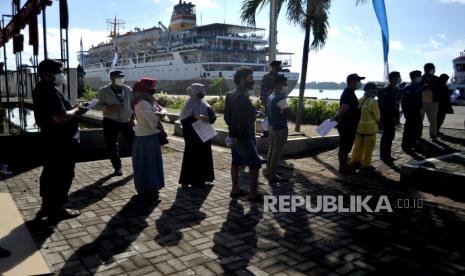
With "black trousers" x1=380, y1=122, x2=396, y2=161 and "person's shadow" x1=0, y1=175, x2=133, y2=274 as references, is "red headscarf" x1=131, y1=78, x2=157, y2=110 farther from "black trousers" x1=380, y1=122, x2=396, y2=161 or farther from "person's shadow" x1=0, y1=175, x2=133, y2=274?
"black trousers" x1=380, y1=122, x2=396, y2=161

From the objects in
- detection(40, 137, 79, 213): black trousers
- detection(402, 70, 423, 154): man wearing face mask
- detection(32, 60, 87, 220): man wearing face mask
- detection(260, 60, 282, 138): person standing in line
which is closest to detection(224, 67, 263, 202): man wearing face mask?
detection(260, 60, 282, 138): person standing in line

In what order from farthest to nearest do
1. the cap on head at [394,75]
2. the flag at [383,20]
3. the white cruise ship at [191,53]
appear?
the white cruise ship at [191,53], the flag at [383,20], the cap on head at [394,75]

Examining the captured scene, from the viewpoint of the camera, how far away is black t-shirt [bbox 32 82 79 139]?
380 centimetres

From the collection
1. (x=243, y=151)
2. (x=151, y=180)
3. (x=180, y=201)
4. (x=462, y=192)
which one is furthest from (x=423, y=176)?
(x=151, y=180)

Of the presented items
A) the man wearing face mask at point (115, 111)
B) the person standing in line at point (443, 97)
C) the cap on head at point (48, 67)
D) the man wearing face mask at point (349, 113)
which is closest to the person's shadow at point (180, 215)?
the man wearing face mask at point (115, 111)

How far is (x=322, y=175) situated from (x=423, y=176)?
1428 mm

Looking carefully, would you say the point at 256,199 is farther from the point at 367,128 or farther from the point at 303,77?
the point at 303,77

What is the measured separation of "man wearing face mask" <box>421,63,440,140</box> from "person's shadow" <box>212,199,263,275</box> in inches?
225

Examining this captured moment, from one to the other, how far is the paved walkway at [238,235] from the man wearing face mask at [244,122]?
483mm

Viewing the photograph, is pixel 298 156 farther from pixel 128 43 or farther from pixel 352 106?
pixel 128 43

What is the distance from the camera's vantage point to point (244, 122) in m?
4.68

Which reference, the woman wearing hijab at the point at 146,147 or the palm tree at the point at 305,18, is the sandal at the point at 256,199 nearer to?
the woman wearing hijab at the point at 146,147

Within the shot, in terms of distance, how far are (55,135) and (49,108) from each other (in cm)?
29

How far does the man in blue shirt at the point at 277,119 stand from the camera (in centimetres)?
512
